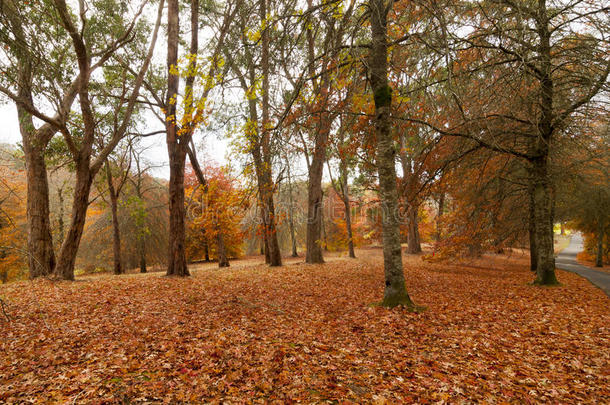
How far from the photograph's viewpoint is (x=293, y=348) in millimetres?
4090

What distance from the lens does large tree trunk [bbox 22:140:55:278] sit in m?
9.41

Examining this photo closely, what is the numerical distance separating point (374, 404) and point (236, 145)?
5.78 meters

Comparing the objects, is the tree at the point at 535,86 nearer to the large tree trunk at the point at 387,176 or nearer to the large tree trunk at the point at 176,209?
the large tree trunk at the point at 387,176

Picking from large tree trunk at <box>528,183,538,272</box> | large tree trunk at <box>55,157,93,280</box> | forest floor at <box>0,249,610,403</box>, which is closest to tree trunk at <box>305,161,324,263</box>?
forest floor at <box>0,249,610,403</box>

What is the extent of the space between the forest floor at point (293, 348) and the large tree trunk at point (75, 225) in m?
2.06

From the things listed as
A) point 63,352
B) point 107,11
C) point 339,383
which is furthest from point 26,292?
point 107,11

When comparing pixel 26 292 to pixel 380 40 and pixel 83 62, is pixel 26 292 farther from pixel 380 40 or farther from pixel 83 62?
pixel 380 40

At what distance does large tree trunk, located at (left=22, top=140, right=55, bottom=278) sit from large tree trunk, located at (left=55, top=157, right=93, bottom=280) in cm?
98

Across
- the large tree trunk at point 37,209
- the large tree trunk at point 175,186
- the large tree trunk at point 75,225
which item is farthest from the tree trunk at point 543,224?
the large tree trunk at point 37,209

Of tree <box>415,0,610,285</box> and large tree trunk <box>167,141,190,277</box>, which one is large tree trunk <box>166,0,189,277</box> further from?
tree <box>415,0,610,285</box>

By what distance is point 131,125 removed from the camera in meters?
14.8

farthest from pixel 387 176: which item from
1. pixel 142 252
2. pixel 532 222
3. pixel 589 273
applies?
pixel 142 252

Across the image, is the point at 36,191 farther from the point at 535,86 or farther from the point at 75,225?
the point at 535,86

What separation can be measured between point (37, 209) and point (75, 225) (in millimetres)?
1811
